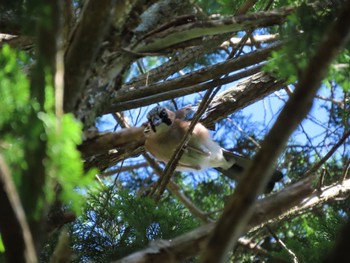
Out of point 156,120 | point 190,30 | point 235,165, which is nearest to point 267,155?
point 190,30

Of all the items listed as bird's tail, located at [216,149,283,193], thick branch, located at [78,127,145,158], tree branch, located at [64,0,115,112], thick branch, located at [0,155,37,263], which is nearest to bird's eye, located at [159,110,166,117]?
bird's tail, located at [216,149,283,193]

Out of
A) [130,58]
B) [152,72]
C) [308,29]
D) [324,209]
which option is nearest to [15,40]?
[152,72]

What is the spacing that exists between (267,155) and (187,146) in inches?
131

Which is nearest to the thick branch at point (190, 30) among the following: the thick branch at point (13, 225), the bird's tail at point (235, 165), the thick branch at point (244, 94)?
the thick branch at point (13, 225)

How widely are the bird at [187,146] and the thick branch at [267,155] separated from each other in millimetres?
3129

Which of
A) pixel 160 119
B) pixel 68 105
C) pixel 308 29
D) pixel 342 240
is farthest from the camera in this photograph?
pixel 160 119

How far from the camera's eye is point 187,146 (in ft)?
15.6

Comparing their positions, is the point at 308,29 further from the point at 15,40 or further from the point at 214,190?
the point at 214,190

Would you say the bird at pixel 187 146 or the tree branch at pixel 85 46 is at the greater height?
the bird at pixel 187 146

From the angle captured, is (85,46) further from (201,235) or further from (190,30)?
(201,235)

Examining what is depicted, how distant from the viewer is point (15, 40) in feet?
11.2

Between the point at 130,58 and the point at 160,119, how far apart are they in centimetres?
267

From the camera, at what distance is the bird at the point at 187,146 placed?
15.5 ft

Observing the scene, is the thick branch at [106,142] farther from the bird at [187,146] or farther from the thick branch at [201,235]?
the bird at [187,146]
